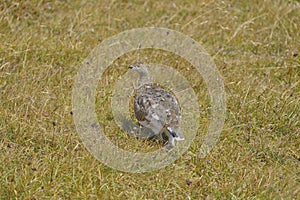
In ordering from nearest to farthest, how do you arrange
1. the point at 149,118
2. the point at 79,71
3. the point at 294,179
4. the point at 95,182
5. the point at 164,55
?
the point at 95,182, the point at 294,179, the point at 149,118, the point at 79,71, the point at 164,55

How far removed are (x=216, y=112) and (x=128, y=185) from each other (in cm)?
178

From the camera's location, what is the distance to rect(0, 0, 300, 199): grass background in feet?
17.0

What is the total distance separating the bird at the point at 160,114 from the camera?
5.84 m

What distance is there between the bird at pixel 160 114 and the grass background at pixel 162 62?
27 centimetres

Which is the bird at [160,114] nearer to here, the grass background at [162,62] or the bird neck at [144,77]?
the grass background at [162,62]

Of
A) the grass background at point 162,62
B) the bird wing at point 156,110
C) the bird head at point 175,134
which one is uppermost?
the bird wing at point 156,110

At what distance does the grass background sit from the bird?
27cm

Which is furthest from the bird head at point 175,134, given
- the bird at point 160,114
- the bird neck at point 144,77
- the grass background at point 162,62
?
the bird neck at point 144,77

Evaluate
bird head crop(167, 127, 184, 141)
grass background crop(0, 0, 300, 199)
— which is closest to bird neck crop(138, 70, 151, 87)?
grass background crop(0, 0, 300, 199)

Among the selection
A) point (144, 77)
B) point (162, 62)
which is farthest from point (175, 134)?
point (162, 62)

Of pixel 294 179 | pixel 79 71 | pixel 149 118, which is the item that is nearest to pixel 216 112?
pixel 149 118

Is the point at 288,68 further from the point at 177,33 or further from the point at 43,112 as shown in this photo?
the point at 43,112

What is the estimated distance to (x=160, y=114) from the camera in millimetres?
5852

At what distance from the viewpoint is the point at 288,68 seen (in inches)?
302
